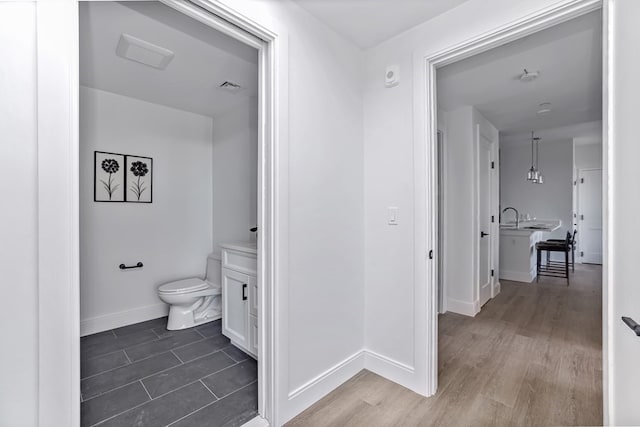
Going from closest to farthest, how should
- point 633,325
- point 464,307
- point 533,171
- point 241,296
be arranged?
1. point 633,325
2. point 241,296
3. point 464,307
4. point 533,171

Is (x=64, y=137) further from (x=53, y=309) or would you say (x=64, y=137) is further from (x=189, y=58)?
(x=189, y=58)

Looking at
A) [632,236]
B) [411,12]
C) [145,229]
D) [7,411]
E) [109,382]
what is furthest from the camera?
[145,229]

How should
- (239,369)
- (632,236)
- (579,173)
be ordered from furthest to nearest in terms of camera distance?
1. (579,173)
2. (239,369)
3. (632,236)

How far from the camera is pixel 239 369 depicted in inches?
85.0

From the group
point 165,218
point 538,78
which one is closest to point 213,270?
point 165,218

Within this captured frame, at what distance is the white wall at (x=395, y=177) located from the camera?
186 cm

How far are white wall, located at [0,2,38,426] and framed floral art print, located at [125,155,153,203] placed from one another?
7.55ft

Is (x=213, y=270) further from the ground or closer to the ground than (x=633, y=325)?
closer to the ground

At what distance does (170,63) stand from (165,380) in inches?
90.4

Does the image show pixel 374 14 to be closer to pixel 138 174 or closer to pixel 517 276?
pixel 138 174

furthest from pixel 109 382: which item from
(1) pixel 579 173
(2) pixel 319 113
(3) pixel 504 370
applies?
(1) pixel 579 173

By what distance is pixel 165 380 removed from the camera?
6.63 ft

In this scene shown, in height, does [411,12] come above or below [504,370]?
above

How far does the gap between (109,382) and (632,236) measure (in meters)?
2.87
